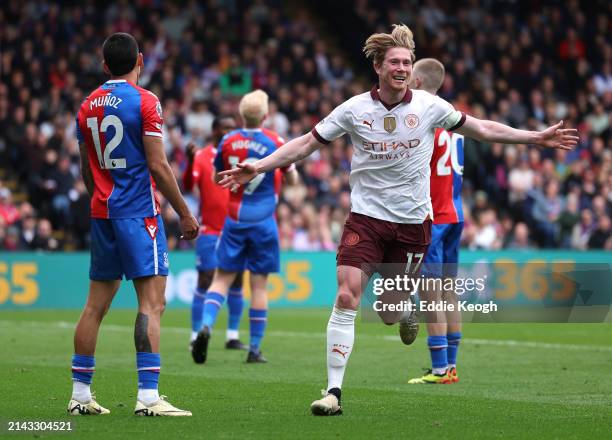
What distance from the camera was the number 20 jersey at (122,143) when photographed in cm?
769

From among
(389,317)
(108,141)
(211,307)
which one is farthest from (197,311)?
(108,141)

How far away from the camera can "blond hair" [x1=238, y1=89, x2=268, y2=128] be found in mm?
12195

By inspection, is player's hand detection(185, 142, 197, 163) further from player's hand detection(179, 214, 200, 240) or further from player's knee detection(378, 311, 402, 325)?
player's hand detection(179, 214, 200, 240)

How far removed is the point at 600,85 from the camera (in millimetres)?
29453

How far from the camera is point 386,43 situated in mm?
8266

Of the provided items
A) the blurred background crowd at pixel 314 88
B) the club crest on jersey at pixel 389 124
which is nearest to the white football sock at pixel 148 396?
the club crest on jersey at pixel 389 124

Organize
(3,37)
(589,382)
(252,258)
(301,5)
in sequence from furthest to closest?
(301,5)
(3,37)
(252,258)
(589,382)

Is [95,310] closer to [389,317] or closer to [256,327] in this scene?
[389,317]

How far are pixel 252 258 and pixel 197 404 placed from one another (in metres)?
Answer: 4.02

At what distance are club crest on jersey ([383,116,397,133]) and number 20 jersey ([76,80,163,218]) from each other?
4.97ft

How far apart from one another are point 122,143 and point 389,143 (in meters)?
1.79

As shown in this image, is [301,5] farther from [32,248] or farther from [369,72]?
[32,248]

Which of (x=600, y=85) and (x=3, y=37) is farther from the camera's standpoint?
(x=600, y=85)

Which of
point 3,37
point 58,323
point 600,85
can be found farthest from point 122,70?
point 600,85
